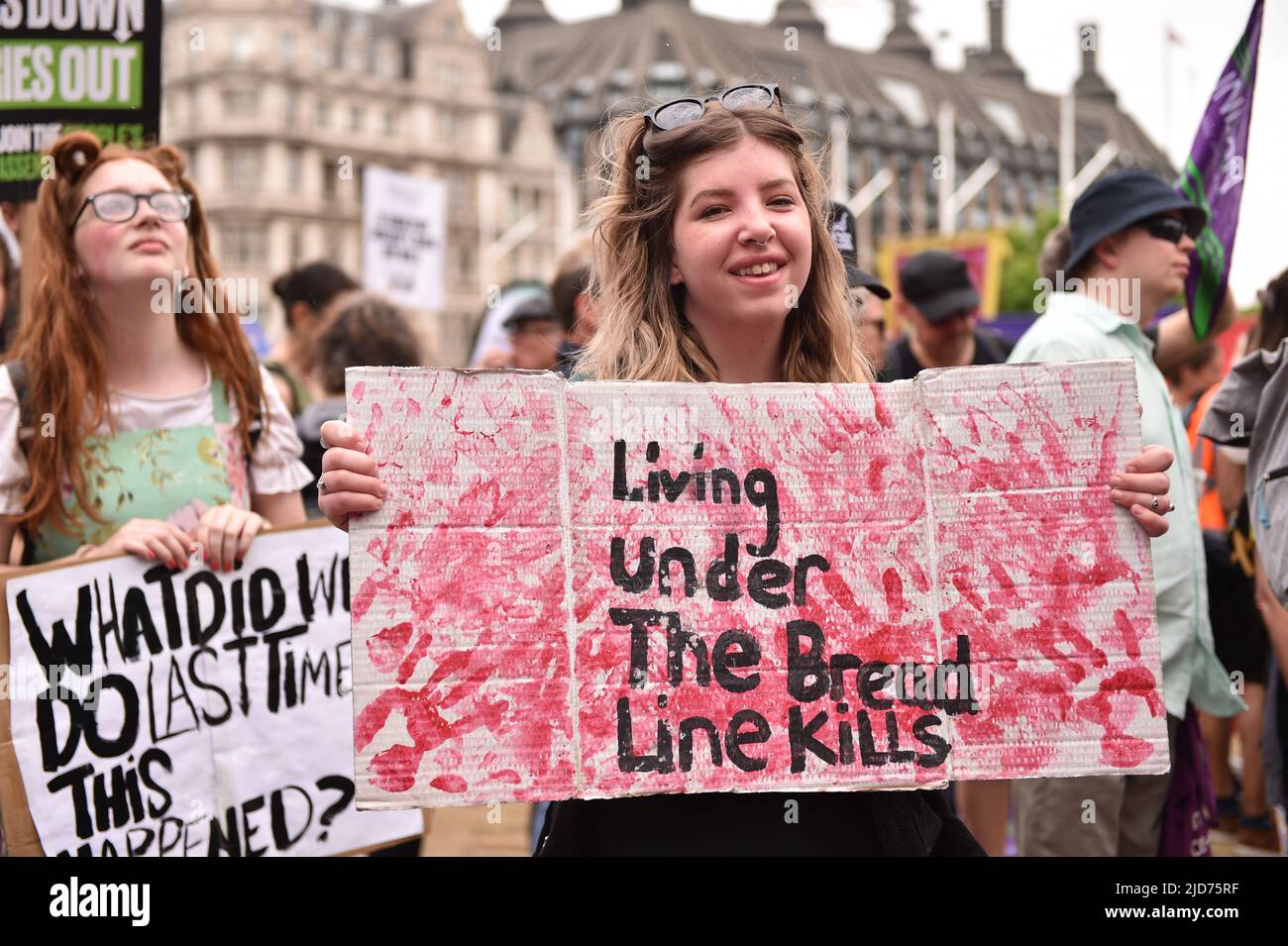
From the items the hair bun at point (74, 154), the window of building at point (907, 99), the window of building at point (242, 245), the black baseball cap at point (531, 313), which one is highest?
the window of building at point (907, 99)

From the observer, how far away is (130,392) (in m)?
3.42

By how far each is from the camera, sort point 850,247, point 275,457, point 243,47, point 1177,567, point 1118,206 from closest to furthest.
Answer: point 275,457
point 1177,567
point 850,247
point 1118,206
point 243,47

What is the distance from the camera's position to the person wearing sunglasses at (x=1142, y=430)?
372 centimetres

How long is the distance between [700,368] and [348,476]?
61 centimetres

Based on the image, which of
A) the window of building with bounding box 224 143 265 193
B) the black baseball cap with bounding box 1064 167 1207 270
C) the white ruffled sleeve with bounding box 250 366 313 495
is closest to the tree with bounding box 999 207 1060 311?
the window of building with bounding box 224 143 265 193

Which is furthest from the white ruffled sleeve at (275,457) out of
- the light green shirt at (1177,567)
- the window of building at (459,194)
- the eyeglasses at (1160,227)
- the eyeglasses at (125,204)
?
the window of building at (459,194)

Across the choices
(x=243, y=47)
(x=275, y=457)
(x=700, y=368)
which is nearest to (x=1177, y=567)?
(x=700, y=368)

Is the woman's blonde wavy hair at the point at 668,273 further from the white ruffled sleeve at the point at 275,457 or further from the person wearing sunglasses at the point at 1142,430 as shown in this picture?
the white ruffled sleeve at the point at 275,457

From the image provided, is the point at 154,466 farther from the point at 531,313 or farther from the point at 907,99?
the point at 907,99

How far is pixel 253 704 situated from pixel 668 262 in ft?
5.09

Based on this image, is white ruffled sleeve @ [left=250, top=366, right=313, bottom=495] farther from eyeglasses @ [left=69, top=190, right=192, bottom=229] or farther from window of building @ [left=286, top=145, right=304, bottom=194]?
window of building @ [left=286, top=145, right=304, bottom=194]

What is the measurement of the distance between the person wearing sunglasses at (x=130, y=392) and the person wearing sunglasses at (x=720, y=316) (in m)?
1.22

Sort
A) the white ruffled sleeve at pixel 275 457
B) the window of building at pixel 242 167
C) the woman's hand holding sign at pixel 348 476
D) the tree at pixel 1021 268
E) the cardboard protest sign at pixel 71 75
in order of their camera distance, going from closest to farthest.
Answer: the woman's hand holding sign at pixel 348 476, the white ruffled sleeve at pixel 275 457, the cardboard protest sign at pixel 71 75, the tree at pixel 1021 268, the window of building at pixel 242 167

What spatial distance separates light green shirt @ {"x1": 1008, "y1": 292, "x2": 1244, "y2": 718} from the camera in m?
3.71
